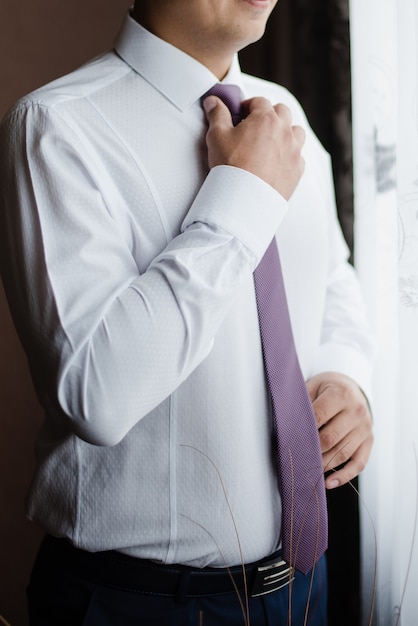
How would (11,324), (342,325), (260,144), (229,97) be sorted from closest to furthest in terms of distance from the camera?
1. (260,144)
2. (229,97)
3. (342,325)
4. (11,324)

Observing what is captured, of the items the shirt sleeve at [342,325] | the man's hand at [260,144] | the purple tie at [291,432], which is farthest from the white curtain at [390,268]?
the man's hand at [260,144]

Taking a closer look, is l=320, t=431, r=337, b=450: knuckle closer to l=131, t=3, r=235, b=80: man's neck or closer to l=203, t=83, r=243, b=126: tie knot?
l=203, t=83, r=243, b=126: tie knot

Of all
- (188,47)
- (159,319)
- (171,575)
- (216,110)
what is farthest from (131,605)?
(188,47)

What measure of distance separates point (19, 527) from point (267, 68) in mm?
1451

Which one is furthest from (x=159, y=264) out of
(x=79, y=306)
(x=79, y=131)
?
(x=79, y=131)

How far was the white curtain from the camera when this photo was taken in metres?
1.19

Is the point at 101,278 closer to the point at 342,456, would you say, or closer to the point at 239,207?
the point at 239,207

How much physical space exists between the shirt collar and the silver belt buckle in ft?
2.31

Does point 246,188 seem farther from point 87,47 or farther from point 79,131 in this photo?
point 87,47

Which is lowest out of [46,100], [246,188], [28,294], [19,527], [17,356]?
[19,527]

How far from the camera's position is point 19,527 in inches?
78.0

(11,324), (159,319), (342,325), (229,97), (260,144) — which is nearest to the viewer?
(159,319)

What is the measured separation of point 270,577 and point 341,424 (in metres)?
0.26

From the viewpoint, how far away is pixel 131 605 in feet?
3.42
